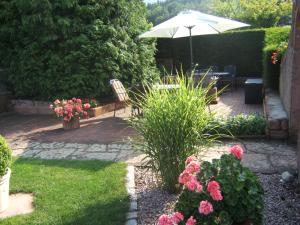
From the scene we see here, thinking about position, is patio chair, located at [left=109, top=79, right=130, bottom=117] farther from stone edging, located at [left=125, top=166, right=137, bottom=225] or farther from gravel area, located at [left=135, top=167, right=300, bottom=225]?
gravel area, located at [left=135, top=167, right=300, bottom=225]

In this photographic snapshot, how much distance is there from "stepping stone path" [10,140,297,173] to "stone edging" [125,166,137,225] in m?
0.45

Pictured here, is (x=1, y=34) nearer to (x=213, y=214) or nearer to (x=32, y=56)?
(x=32, y=56)

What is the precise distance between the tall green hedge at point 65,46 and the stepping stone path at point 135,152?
125 inches

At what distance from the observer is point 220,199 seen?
8.25ft

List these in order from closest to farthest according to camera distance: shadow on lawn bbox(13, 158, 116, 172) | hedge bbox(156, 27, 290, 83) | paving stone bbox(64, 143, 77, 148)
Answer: shadow on lawn bbox(13, 158, 116, 172), paving stone bbox(64, 143, 77, 148), hedge bbox(156, 27, 290, 83)

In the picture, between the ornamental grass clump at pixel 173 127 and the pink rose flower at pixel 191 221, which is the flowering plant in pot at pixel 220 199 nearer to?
the pink rose flower at pixel 191 221

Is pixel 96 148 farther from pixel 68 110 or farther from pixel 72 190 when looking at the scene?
pixel 72 190

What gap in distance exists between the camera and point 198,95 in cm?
372

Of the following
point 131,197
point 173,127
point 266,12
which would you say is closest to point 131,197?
point 131,197

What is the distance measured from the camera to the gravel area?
3.23 m

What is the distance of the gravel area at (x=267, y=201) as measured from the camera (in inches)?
127

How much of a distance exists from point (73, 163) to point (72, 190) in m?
1.04

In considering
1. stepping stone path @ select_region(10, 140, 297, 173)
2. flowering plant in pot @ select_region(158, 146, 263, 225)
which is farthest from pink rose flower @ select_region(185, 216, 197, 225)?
stepping stone path @ select_region(10, 140, 297, 173)

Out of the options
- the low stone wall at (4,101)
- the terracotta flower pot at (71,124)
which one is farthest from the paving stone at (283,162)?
the low stone wall at (4,101)
